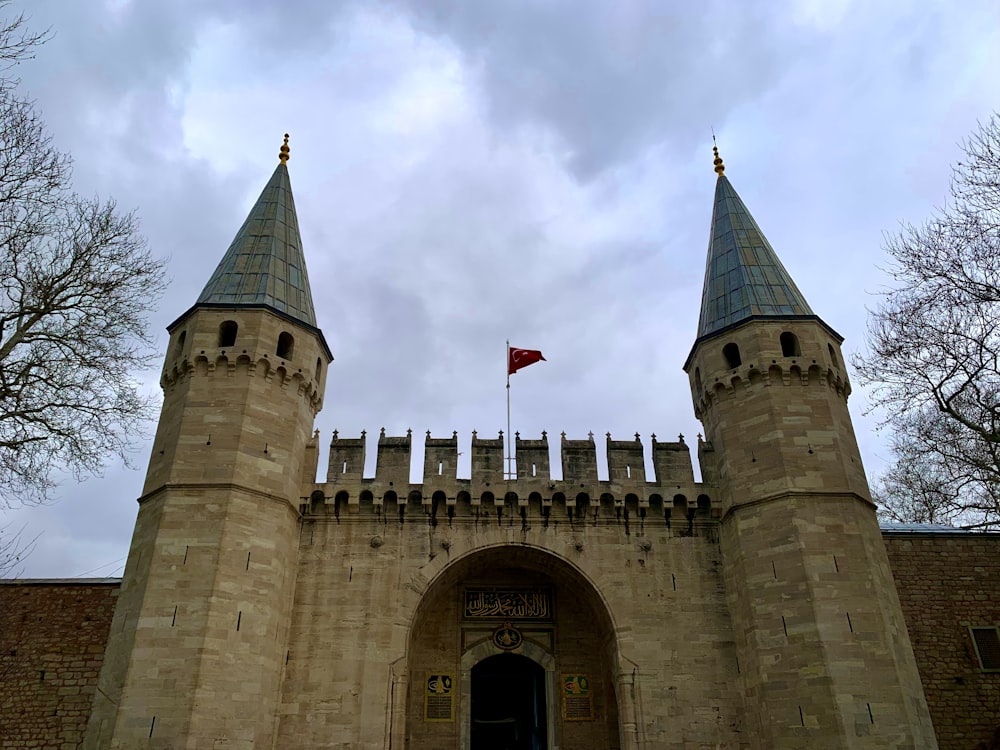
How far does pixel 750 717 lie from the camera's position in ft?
54.0

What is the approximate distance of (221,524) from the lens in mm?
16406

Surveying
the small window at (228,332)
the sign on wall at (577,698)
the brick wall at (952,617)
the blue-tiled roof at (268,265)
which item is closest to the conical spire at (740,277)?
the brick wall at (952,617)

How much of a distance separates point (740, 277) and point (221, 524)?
15111mm

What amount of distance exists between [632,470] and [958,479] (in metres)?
7.22

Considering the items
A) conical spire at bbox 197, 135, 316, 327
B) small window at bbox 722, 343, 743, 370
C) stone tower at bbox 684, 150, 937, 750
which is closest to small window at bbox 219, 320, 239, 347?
conical spire at bbox 197, 135, 316, 327

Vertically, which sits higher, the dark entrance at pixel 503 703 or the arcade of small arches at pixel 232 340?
the arcade of small arches at pixel 232 340

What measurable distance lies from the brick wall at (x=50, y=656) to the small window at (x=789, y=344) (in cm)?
1766

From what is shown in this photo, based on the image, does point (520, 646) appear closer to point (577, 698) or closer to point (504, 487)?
point (577, 698)

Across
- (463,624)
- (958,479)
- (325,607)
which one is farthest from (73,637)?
(958,479)

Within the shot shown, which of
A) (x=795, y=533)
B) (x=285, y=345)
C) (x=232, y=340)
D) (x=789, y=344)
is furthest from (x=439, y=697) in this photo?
(x=789, y=344)

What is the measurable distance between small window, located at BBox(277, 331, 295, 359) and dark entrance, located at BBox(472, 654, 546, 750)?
993 cm

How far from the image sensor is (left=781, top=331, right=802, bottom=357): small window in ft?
64.7

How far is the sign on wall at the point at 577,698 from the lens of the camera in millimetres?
18562

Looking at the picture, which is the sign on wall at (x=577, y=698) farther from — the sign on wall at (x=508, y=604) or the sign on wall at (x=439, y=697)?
the sign on wall at (x=439, y=697)
